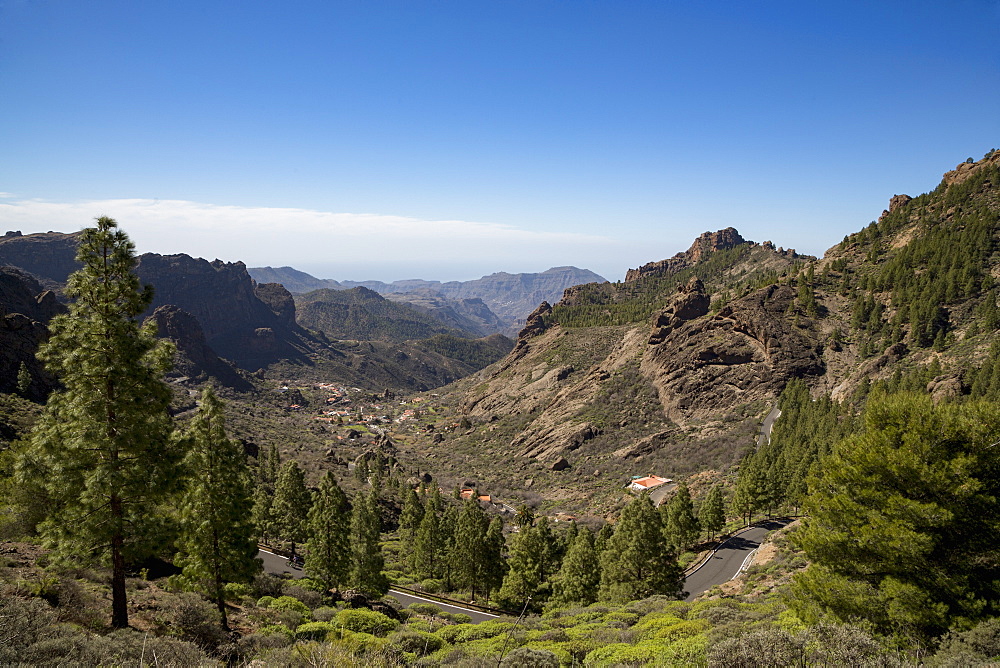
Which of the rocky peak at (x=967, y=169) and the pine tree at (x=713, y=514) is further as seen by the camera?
the rocky peak at (x=967, y=169)

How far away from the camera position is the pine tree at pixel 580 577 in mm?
28703

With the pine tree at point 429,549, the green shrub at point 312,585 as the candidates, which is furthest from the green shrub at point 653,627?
the pine tree at point 429,549

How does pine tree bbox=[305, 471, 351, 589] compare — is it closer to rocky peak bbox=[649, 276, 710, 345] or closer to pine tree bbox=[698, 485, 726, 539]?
pine tree bbox=[698, 485, 726, 539]

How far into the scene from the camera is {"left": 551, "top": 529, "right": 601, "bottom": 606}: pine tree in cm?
2870

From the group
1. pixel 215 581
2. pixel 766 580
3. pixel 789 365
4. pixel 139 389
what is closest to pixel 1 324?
pixel 215 581

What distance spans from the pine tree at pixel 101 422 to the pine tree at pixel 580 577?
24.6 metres

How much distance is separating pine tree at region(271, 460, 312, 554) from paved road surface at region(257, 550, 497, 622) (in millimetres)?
2344

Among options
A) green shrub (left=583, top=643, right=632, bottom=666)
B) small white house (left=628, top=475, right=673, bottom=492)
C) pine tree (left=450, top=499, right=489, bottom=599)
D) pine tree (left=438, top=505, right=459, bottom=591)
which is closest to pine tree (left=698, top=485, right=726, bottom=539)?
pine tree (left=450, top=499, right=489, bottom=599)

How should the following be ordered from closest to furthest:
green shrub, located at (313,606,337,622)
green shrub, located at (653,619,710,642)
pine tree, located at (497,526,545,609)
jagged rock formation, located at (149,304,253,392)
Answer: green shrub, located at (653,619,710,642) < green shrub, located at (313,606,337,622) < pine tree, located at (497,526,545,609) < jagged rock formation, located at (149,304,253,392)

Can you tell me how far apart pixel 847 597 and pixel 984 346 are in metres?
64.1

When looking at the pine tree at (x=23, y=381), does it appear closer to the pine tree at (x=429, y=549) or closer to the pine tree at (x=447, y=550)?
the pine tree at (x=429, y=549)

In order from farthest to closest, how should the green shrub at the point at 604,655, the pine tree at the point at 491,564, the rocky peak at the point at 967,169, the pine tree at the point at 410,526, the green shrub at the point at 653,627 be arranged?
1. the rocky peak at the point at 967,169
2. the pine tree at the point at 410,526
3. the pine tree at the point at 491,564
4. the green shrub at the point at 653,627
5. the green shrub at the point at 604,655

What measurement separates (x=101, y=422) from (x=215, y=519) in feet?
23.1

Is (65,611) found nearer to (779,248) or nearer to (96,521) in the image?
(96,521)
